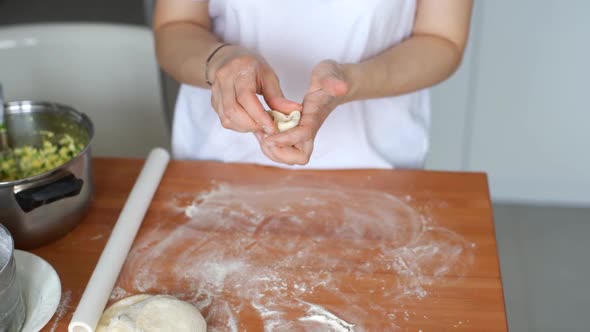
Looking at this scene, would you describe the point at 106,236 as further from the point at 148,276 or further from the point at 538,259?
the point at 538,259

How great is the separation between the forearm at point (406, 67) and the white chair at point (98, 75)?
2.35ft

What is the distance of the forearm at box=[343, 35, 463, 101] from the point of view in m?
1.11

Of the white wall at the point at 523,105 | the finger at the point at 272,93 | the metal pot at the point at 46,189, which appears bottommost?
the white wall at the point at 523,105

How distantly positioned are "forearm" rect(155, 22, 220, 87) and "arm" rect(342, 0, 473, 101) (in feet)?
0.93

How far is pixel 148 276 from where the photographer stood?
37.4 inches

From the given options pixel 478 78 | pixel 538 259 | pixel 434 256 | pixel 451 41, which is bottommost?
pixel 538 259

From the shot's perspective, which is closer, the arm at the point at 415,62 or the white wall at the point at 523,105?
the arm at the point at 415,62

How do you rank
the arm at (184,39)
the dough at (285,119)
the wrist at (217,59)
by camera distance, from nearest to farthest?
the dough at (285,119) < the wrist at (217,59) < the arm at (184,39)

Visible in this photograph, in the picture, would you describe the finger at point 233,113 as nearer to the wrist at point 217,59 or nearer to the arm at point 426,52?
the wrist at point 217,59

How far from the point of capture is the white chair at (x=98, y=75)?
5.43 feet

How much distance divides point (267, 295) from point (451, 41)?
62 centimetres

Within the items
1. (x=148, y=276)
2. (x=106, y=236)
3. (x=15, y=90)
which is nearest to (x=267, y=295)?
(x=148, y=276)

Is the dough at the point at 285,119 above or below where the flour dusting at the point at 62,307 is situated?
above

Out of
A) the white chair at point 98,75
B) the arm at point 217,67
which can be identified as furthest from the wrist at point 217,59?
the white chair at point 98,75
